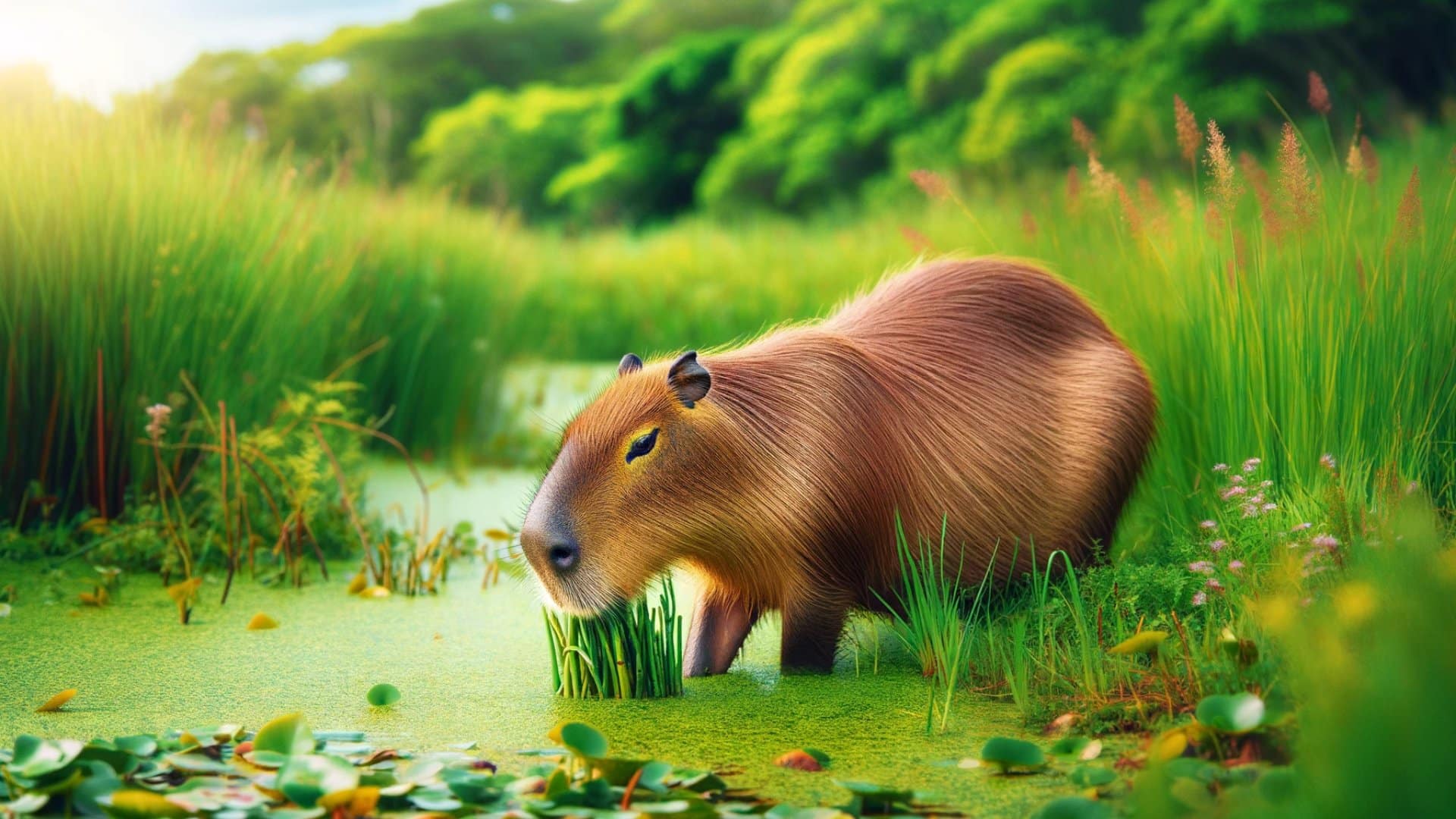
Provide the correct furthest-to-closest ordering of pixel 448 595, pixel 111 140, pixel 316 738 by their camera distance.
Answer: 1. pixel 111 140
2. pixel 448 595
3. pixel 316 738

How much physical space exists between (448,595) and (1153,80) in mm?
12219

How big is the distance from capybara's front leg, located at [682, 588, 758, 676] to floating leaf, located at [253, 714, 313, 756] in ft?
3.03

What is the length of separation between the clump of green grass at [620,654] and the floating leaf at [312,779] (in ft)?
2.18

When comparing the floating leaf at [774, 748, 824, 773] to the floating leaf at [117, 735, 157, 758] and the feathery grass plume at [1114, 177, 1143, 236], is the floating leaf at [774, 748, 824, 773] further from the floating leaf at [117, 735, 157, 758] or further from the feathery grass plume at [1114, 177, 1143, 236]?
the feathery grass plume at [1114, 177, 1143, 236]

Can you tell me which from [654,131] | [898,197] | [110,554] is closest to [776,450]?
[110,554]

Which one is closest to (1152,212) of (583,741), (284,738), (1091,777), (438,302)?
(1091,777)

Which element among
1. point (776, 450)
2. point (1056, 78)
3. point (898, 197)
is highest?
point (1056, 78)

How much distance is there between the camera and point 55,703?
2.65 meters

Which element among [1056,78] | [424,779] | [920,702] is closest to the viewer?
[424,779]

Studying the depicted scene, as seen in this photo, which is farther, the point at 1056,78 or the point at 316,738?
the point at 1056,78

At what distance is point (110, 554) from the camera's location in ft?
12.9

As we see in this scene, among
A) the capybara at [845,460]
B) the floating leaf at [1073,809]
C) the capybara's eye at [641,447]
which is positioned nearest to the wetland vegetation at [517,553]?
the floating leaf at [1073,809]

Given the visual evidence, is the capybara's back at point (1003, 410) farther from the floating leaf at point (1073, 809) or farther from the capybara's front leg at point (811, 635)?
the floating leaf at point (1073, 809)

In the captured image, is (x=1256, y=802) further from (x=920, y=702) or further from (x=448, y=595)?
(x=448, y=595)
